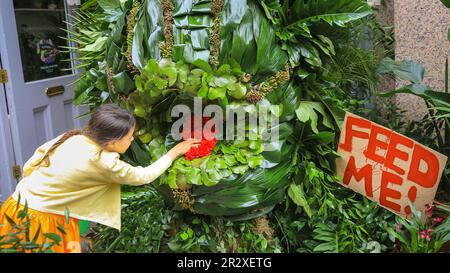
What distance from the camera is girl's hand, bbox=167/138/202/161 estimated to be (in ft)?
6.26

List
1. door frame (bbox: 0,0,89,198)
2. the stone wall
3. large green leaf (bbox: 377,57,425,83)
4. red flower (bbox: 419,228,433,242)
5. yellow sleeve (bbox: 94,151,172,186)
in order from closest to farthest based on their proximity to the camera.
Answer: yellow sleeve (bbox: 94,151,172,186), red flower (bbox: 419,228,433,242), large green leaf (bbox: 377,57,425,83), the stone wall, door frame (bbox: 0,0,89,198)

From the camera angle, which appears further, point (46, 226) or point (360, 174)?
point (360, 174)

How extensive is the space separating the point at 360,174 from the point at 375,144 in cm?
15

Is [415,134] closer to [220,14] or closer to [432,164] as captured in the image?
[432,164]

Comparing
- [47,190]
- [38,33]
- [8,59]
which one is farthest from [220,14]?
[38,33]

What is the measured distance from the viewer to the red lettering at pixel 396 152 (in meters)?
2.07

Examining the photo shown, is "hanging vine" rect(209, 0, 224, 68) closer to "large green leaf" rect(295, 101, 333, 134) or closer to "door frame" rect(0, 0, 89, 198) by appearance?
"large green leaf" rect(295, 101, 333, 134)

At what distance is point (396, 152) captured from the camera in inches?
82.0

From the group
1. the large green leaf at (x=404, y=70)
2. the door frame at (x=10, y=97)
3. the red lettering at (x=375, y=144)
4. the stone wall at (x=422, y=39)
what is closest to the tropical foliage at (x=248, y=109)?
the red lettering at (x=375, y=144)

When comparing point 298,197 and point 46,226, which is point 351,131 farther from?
point 46,226

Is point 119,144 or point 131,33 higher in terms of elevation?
point 131,33

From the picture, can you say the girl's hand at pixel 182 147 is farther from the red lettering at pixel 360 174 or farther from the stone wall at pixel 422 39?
the stone wall at pixel 422 39

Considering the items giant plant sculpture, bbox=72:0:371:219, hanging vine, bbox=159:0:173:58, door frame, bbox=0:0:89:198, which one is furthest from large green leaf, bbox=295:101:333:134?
door frame, bbox=0:0:89:198

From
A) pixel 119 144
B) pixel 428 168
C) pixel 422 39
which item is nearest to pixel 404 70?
pixel 422 39
